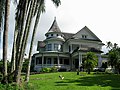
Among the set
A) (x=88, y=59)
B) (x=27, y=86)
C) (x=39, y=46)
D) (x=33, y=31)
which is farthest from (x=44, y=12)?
(x=39, y=46)

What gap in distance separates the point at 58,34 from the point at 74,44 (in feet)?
14.0

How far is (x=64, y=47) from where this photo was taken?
193 feet

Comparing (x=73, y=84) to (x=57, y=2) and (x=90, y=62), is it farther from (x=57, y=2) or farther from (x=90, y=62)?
(x=90, y=62)

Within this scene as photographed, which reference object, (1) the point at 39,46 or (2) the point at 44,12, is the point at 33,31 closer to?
(2) the point at 44,12

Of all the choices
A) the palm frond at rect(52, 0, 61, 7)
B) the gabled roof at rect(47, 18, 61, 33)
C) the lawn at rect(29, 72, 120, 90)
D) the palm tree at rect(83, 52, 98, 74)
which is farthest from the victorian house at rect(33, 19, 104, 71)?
the palm frond at rect(52, 0, 61, 7)

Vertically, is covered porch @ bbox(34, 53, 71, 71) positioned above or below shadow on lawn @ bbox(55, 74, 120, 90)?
above

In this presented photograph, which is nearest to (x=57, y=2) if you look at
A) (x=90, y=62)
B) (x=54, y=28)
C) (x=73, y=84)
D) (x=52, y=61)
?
(x=73, y=84)

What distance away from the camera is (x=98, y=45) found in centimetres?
5838

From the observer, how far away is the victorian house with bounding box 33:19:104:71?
179 ft

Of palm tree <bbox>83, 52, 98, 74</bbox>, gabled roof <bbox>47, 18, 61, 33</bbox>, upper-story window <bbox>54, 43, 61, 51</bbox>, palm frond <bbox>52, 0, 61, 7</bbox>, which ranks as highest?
gabled roof <bbox>47, 18, 61, 33</bbox>

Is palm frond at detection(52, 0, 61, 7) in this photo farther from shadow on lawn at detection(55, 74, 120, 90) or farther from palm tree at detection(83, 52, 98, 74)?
palm tree at detection(83, 52, 98, 74)

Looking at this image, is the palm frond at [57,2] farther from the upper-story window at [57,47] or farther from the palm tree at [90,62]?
the upper-story window at [57,47]

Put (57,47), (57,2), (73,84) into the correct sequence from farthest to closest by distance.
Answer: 1. (57,47)
2. (57,2)
3. (73,84)

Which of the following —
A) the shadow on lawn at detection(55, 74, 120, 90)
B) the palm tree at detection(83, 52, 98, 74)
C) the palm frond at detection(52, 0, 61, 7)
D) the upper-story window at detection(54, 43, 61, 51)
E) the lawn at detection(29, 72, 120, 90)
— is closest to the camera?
the lawn at detection(29, 72, 120, 90)
